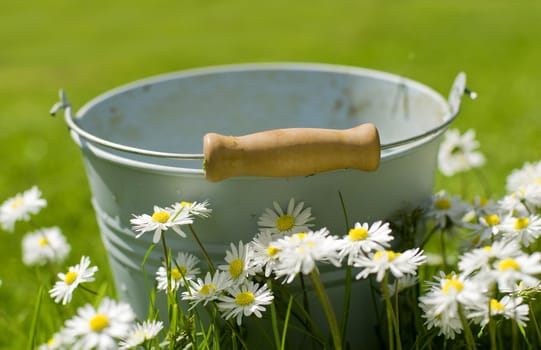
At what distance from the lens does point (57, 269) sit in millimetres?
1669

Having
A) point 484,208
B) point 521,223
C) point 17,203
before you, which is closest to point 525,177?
point 484,208

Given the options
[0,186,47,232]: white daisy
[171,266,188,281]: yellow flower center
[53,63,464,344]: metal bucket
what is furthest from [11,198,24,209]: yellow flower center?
[171,266,188,281]: yellow flower center

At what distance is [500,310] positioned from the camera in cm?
98

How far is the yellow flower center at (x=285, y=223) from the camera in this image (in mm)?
1075

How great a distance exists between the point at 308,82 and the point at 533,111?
6.03 ft

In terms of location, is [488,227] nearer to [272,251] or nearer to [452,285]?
[452,285]

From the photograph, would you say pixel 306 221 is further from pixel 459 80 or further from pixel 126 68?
pixel 126 68

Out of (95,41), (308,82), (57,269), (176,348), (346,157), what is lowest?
(95,41)

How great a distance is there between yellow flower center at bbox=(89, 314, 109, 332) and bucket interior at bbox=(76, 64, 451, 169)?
769mm

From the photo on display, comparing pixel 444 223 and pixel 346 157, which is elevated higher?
pixel 346 157

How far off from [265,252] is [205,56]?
371 centimetres

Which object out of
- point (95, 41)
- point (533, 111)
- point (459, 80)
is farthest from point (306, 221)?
point (95, 41)

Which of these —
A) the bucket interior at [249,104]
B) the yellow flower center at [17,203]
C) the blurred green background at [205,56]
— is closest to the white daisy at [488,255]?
the bucket interior at [249,104]

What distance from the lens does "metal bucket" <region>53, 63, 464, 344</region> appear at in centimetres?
112
